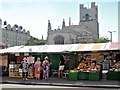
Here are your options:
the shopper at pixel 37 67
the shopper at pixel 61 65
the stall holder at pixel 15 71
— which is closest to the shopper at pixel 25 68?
the shopper at pixel 37 67

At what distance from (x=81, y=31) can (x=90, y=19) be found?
55.8 ft

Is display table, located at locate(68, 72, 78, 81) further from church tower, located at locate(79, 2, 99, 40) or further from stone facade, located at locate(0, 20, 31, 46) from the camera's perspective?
church tower, located at locate(79, 2, 99, 40)

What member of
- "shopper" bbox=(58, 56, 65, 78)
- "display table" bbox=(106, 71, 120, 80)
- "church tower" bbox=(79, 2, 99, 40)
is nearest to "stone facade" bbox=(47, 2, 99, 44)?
"church tower" bbox=(79, 2, 99, 40)

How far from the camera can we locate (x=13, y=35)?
4161 inches

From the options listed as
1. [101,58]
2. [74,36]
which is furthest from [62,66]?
[74,36]

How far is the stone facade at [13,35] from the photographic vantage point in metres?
96.1

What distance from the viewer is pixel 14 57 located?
25266 mm

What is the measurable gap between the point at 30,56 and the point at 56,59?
2230mm

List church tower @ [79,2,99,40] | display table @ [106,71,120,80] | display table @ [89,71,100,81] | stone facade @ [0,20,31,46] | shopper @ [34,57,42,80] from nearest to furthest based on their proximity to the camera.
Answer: display table @ [89,71,100,81]
display table @ [106,71,120,80]
shopper @ [34,57,42,80]
stone facade @ [0,20,31,46]
church tower @ [79,2,99,40]

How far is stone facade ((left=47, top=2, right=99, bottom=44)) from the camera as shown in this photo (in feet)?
358

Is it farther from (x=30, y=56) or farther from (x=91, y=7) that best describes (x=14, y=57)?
(x=91, y=7)

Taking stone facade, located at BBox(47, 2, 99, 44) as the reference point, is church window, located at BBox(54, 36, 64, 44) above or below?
below

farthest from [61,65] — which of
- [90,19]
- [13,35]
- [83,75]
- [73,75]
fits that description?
[90,19]

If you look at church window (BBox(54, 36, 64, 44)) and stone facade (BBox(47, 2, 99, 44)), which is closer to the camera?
stone facade (BBox(47, 2, 99, 44))
